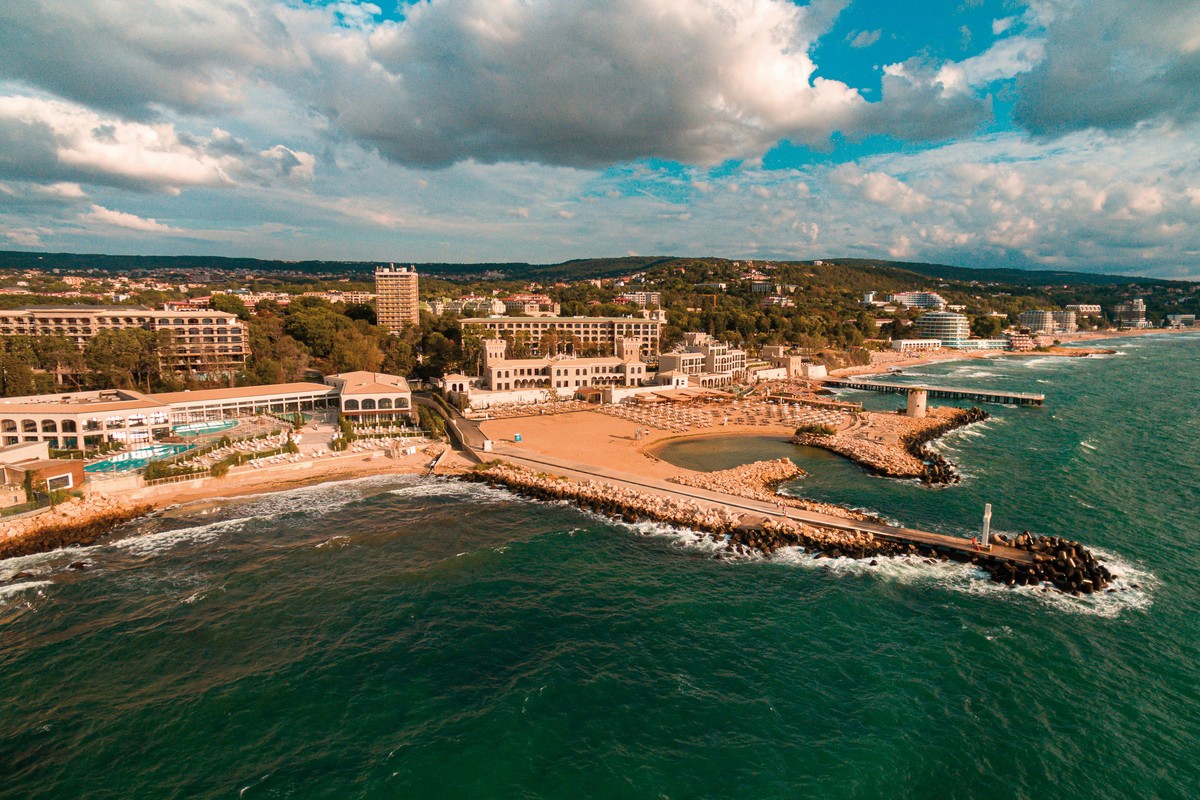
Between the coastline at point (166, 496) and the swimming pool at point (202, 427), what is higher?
the swimming pool at point (202, 427)

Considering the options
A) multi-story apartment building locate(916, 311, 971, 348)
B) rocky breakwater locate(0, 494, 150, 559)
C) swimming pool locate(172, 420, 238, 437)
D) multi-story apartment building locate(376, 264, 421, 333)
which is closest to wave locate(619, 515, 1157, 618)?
rocky breakwater locate(0, 494, 150, 559)

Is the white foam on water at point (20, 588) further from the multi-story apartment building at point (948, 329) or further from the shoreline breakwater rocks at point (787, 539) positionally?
the multi-story apartment building at point (948, 329)

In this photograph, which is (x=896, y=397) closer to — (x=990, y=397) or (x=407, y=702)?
(x=990, y=397)

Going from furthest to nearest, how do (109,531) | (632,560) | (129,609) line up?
(109,531) < (632,560) < (129,609)

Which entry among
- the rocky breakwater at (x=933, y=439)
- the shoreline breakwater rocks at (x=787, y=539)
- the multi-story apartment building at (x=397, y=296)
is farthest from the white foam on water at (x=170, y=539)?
the multi-story apartment building at (x=397, y=296)

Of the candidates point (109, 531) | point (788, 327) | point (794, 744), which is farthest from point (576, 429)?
point (788, 327)

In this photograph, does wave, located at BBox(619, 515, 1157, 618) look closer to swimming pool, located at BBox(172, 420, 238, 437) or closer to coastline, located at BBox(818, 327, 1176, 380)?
swimming pool, located at BBox(172, 420, 238, 437)
